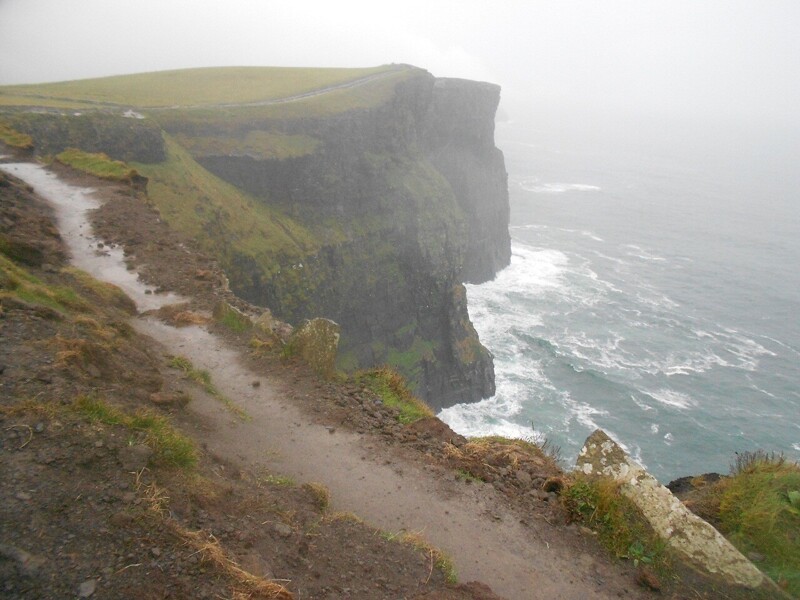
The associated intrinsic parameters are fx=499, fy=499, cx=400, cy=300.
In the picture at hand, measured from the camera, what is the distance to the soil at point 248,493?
5.73 metres

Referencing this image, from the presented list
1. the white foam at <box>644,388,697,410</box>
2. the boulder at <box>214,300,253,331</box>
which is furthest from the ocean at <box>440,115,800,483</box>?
the boulder at <box>214,300,253,331</box>

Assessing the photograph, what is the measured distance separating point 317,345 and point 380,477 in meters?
5.32

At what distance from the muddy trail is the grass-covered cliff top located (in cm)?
3638

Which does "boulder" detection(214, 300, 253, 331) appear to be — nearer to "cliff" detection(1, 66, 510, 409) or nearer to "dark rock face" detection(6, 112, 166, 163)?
"cliff" detection(1, 66, 510, 409)

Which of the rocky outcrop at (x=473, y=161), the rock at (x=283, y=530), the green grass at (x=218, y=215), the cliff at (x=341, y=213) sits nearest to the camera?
the rock at (x=283, y=530)

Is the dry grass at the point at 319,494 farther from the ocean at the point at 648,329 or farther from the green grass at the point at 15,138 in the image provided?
the green grass at the point at 15,138

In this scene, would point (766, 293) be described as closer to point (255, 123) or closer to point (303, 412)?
point (255, 123)

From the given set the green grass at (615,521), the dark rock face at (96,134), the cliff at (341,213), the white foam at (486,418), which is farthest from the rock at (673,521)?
the white foam at (486,418)

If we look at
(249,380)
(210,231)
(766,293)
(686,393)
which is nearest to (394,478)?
(249,380)

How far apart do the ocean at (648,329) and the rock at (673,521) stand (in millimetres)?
8879

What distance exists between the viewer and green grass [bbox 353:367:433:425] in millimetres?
13047

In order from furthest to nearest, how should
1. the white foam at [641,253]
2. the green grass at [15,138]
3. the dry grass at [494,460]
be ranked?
the white foam at [641,253] → the green grass at [15,138] → the dry grass at [494,460]

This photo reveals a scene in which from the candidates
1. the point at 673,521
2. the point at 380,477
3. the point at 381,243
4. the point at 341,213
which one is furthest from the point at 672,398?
the point at 380,477

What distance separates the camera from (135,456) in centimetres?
722
